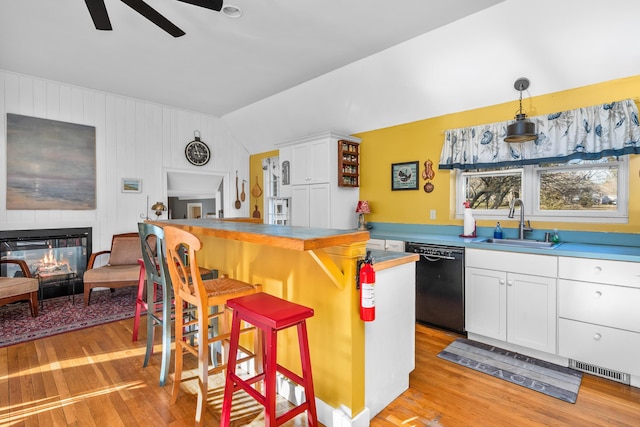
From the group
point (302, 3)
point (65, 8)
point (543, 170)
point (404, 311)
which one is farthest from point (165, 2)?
point (543, 170)

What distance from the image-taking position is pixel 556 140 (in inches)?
110

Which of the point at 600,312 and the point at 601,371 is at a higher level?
the point at 600,312

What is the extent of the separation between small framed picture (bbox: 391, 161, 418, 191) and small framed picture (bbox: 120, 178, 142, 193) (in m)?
3.76

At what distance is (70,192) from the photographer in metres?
4.27

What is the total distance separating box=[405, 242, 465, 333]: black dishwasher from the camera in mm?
2902

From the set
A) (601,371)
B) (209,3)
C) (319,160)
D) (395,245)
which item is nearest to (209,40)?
(209,3)

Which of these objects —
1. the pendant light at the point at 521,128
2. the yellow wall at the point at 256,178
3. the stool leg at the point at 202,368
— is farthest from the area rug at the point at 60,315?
the pendant light at the point at 521,128

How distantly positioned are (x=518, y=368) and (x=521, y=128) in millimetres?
1923

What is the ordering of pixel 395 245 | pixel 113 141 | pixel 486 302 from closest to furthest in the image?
pixel 486 302 → pixel 395 245 → pixel 113 141

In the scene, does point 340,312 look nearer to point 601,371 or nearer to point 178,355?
point 178,355

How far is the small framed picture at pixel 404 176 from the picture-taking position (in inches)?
151

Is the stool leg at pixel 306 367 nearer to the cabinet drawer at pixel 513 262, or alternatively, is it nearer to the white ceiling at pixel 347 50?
the cabinet drawer at pixel 513 262

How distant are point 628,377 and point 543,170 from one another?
1.76 metres

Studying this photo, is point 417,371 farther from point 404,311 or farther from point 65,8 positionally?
point 65,8
